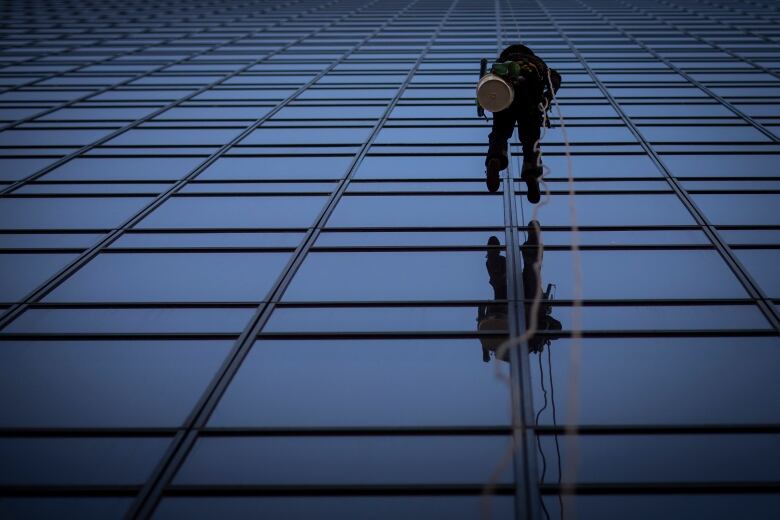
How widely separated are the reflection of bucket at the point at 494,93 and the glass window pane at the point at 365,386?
2685mm

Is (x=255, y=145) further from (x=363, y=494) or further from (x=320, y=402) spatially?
(x=363, y=494)

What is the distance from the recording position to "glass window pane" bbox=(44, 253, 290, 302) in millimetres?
8695

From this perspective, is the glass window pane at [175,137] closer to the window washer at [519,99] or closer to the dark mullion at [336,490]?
the window washer at [519,99]

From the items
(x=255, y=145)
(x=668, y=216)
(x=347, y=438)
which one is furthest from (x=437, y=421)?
(x=255, y=145)

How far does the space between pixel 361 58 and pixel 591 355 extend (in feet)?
58.2

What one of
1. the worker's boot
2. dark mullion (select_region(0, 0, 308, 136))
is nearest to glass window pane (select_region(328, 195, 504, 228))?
the worker's boot

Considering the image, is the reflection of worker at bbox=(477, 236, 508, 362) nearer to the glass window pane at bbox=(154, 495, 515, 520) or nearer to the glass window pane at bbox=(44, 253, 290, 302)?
the glass window pane at bbox=(154, 495, 515, 520)

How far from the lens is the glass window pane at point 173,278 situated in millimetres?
8695

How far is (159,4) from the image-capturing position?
38812mm

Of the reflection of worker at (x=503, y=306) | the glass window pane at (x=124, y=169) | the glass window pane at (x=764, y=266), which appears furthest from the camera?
the glass window pane at (x=124, y=169)

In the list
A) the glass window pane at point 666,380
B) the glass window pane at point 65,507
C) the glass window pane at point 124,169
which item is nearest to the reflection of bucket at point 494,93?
the glass window pane at point 666,380

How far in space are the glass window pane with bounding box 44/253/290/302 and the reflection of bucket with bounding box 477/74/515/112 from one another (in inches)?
151

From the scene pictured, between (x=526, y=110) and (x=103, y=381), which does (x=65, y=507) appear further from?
(x=526, y=110)

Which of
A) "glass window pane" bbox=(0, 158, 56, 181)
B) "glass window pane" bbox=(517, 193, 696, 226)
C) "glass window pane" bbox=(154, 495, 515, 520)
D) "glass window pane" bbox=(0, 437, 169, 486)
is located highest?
"glass window pane" bbox=(0, 158, 56, 181)
